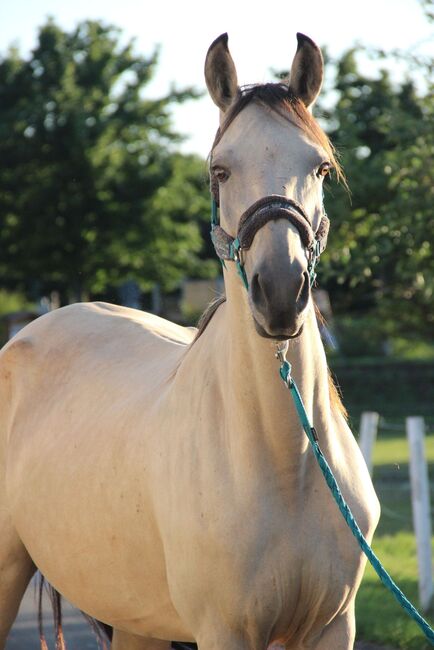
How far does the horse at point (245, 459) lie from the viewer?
10.1 feet

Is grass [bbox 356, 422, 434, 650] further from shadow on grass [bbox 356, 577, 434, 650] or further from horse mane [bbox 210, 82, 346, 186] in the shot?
horse mane [bbox 210, 82, 346, 186]

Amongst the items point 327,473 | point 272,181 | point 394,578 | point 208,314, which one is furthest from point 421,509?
point 272,181

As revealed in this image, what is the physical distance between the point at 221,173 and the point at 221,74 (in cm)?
36

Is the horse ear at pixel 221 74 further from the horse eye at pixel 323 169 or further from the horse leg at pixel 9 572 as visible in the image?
the horse leg at pixel 9 572

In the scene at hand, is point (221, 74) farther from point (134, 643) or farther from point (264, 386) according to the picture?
point (134, 643)

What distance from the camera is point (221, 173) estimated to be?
3189 mm

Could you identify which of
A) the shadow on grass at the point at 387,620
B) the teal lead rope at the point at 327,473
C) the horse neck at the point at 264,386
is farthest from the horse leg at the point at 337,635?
the shadow on grass at the point at 387,620

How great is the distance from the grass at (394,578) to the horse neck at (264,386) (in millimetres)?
1644

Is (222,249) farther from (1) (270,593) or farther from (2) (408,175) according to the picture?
(2) (408,175)

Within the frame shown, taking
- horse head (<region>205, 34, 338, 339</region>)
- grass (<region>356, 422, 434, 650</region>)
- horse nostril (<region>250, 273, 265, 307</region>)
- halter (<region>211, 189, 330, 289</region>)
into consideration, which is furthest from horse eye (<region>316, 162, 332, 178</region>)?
grass (<region>356, 422, 434, 650</region>)

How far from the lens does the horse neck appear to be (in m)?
3.20

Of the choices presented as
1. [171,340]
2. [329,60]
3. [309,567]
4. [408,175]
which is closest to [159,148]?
[329,60]

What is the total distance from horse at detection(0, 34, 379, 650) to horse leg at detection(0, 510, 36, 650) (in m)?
0.72

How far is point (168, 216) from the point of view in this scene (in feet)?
78.9
